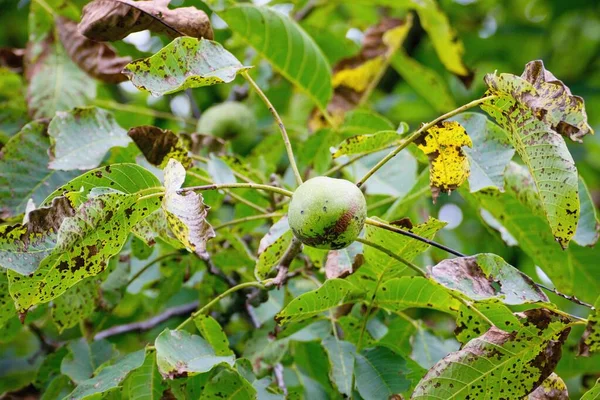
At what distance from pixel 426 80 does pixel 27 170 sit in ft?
3.87

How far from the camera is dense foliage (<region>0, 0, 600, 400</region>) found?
884 millimetres

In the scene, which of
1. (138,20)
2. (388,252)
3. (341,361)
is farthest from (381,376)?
(138,20)

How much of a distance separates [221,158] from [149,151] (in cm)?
19

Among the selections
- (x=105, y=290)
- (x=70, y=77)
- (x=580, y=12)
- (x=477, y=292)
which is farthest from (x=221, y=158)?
(x=580, y=12)

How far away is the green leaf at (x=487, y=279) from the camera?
34.5 inches

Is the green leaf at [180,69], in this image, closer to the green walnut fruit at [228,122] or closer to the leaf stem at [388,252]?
the leaf stem at [388,252]

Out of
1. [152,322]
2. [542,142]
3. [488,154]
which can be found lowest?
[152,322]

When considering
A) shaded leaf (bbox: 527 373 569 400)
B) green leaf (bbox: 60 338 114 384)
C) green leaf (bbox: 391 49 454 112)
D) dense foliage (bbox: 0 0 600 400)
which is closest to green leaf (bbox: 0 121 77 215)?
dense foliage (bbox: 0 0 600 400)

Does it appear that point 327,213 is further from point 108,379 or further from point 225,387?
point 108,379

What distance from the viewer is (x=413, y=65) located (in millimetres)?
1944

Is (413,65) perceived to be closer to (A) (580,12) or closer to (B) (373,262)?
(B) (373,262)

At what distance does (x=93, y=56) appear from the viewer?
1438 millimetres

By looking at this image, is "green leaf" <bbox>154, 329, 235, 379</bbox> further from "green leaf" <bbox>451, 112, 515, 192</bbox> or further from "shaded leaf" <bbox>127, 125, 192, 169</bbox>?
Result: "green leaf" <bbox>451, 112, 515, 192</bbox>

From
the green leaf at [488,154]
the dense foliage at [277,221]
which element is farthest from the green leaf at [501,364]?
the green leaf at [488,154]
